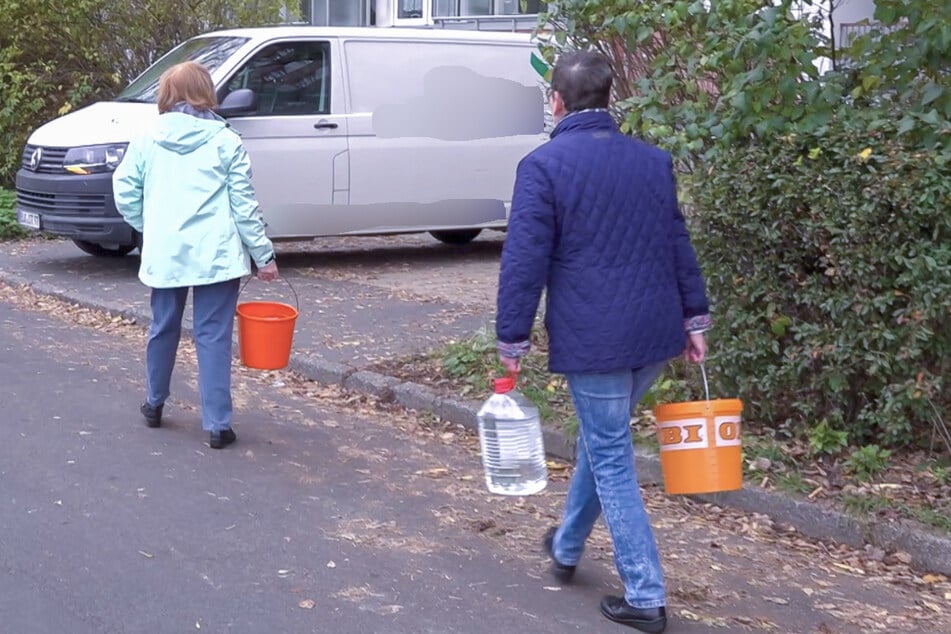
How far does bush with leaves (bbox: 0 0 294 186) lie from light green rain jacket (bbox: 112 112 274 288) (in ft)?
29.7

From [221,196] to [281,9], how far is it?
1057cm

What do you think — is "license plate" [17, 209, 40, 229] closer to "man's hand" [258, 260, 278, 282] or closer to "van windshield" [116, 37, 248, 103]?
"van windshield" [116, 37, 248, 103]

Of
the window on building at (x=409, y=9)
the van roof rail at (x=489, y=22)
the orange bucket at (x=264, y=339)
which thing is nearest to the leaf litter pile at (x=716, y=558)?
the orange bucket at (x=264, y=339)

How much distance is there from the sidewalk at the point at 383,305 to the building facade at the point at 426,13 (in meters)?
6.86

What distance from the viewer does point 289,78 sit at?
12.1 m

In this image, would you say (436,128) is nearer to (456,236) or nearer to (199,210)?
(456,236)

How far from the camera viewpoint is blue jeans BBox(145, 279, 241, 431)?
21.7 ft

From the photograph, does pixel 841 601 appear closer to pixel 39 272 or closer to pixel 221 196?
pixel 221 196

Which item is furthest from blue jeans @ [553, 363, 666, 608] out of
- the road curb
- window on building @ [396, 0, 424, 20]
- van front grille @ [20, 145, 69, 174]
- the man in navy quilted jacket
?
window on building @ [396, 0, 424, 20]

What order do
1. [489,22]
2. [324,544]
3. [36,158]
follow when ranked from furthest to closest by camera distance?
[489,22] → [36,158] → [324,544]

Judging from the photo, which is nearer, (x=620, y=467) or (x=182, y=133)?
(x=620, y=467)

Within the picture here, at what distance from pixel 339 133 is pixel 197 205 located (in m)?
5.60

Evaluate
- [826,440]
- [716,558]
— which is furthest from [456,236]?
[716,558]

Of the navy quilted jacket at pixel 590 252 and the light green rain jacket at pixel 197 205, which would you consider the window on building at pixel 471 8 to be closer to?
the light green rain jacket at pixel 197 205
